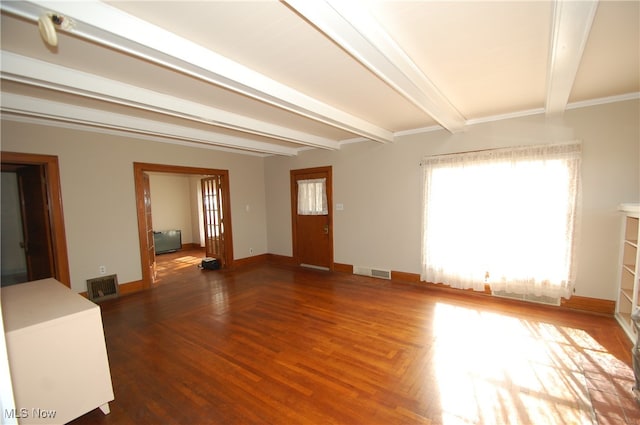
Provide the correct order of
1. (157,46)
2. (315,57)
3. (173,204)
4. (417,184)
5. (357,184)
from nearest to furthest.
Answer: (157,46) → (315,57) → (417,184) → (357,184) → (173,204)

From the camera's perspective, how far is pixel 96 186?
161 inches

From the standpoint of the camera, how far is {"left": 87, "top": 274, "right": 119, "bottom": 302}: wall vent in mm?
4012

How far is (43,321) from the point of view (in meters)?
1.64

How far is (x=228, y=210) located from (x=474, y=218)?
15.7 ft

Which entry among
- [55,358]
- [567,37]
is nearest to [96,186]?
[55,358]

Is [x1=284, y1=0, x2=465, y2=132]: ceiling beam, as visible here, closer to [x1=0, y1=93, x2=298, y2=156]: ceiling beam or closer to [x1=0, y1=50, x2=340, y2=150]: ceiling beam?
[x1=0, y1=50, x2=340, y2=150]: ceiling beam

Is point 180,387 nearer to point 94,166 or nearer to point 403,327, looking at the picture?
point 403,327

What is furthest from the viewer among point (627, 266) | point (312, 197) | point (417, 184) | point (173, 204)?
point (173, 204)

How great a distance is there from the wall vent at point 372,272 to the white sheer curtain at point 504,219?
27.7 inches

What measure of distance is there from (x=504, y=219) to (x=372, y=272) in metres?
2.32

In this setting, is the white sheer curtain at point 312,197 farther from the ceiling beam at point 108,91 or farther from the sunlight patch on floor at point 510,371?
the sunlight patch on floor at point 510,371

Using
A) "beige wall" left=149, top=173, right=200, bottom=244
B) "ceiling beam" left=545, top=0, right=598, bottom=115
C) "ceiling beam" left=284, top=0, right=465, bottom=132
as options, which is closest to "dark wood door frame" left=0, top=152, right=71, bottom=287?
"beige wall" left=149, top=173, right=200, bottom=244

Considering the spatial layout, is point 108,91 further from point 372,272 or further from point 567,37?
point 372,272

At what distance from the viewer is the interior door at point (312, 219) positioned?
557 centimetres
